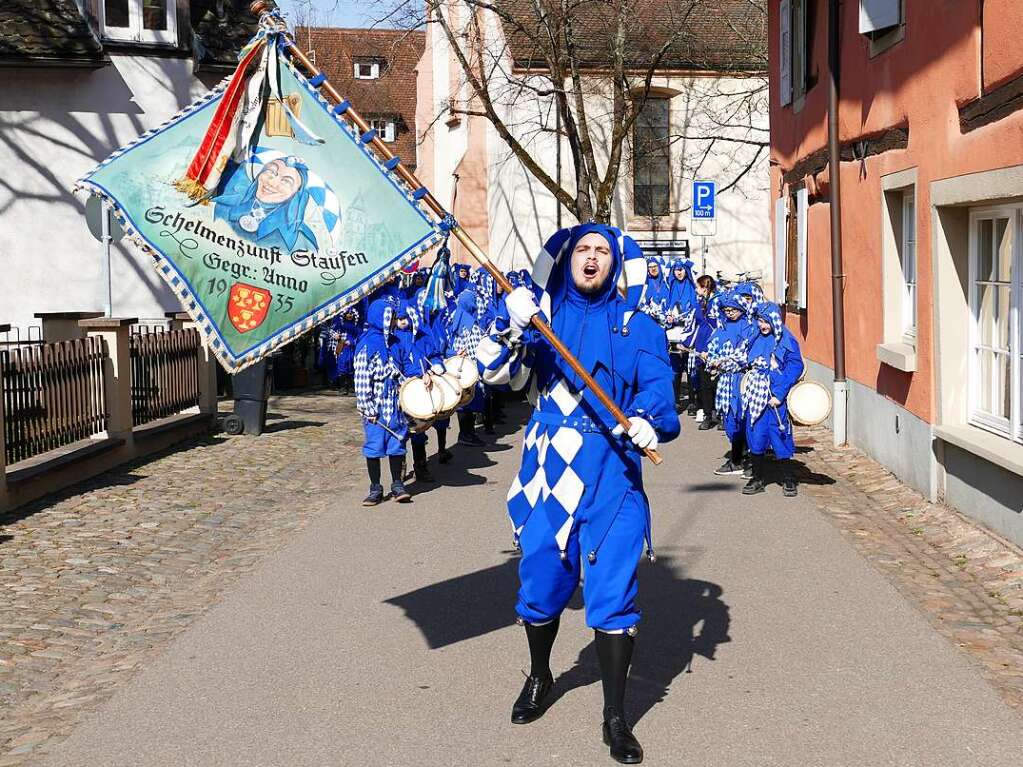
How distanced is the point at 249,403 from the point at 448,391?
9.92 meters

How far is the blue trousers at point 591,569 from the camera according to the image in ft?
17.2

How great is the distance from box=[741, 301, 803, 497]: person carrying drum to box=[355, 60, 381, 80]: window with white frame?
55499 millimetres

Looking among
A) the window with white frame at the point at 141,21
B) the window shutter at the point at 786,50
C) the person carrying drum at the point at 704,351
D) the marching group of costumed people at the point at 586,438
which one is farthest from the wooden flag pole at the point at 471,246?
the window with white frame at the point at 141,21

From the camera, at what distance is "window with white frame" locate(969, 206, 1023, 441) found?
9.31m

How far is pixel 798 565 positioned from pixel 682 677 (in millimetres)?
2650

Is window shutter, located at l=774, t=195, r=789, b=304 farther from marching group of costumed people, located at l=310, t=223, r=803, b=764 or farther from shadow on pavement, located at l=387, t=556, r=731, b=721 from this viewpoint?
marching group of costumed people, located at l=310, t=223, r=803, b=764

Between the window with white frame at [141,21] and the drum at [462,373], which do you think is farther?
the window with white frame at [141,21]

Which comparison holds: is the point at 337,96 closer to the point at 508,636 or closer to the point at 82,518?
the point at 508,636

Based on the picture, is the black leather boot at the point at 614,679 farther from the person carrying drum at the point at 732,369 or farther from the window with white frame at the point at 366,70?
the window with white frame at the point at 366,70

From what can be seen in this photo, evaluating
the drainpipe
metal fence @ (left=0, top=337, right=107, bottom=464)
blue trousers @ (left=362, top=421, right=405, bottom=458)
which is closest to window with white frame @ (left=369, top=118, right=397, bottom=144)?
the drainpipe

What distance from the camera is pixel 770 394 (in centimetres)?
1149

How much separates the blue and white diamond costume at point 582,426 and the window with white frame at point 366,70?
61068 millimetres

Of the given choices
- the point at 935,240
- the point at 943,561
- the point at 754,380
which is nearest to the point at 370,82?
the point at 754,380

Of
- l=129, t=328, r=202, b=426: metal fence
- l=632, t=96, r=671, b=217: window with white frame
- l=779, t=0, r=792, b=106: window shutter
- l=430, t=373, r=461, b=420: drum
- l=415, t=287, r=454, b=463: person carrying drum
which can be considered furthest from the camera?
l=632, t=96, r=671, b=217: window with white frame
